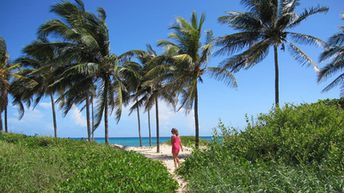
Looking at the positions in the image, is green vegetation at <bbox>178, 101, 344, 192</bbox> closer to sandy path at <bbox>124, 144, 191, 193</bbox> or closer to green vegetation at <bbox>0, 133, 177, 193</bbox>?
sandy path at <bbox>124, 144, 191, 193</bbox>

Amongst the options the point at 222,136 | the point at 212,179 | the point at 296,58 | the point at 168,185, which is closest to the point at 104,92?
the point at 296,58

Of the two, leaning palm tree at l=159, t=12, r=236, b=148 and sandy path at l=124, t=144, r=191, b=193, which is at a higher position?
leaning palm tree at l=159, t=12, r=236, b=148

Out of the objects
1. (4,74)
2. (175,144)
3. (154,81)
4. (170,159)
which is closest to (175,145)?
(175,144)

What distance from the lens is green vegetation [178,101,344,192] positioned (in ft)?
21.1

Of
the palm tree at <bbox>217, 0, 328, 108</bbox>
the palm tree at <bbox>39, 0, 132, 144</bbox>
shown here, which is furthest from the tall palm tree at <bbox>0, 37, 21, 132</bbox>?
the palm tree at <bbox>217, 0, 328, 108</bbox>

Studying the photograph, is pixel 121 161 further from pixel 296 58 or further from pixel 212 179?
pixel 296 58

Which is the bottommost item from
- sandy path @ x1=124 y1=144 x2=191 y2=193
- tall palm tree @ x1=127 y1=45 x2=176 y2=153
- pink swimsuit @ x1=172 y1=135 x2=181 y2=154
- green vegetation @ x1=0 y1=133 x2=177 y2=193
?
sandy path @ x1=124 y1=144 x2=191 y2=193

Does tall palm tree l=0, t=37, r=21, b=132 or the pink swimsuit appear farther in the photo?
tall palm tree l=0, t=37, r=21, b=132

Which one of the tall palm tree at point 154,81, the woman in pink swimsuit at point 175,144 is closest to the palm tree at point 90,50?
the tall palm tree at point 154,81

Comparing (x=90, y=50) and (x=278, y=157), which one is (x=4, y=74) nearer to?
(x=90, y=50)

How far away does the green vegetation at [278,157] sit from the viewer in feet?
21.1

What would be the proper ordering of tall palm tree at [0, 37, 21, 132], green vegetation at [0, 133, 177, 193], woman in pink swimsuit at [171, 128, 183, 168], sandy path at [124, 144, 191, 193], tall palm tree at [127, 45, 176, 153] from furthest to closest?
tall palm tree at [0, 37, 21, 132] < tall palm tree at [127, 45, 176, 153] < woman in pink swimsuit at [171, 128, 183, 168] < sandy path at [124, 144, 191, 193] < green vegetation at [0, 133, 177, 193]

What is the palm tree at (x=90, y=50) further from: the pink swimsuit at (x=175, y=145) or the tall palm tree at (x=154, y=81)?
the pink swimsuit at (x=175, y=145)

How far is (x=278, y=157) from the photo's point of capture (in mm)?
9086
